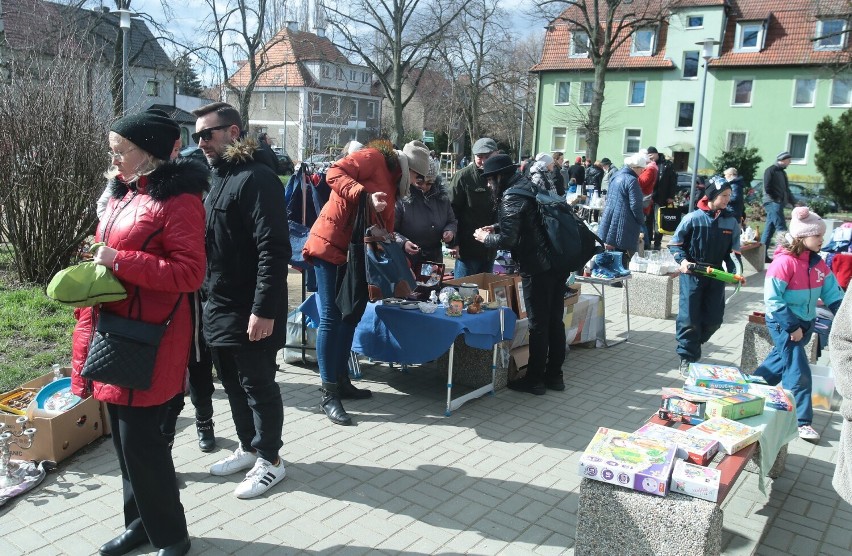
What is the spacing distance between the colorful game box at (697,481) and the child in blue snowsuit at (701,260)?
3.26 m

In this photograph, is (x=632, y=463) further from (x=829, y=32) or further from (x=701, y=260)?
(x=829, y=32)

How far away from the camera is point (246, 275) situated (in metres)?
3.33

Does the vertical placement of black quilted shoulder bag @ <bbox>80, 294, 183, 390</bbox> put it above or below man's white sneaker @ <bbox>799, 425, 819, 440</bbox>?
above

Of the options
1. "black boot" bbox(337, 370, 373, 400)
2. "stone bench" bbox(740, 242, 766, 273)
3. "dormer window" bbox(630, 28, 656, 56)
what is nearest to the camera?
"black boot" bbox(337, 370, 373, 400)

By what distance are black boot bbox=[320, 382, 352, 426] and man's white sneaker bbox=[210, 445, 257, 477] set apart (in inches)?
31.4

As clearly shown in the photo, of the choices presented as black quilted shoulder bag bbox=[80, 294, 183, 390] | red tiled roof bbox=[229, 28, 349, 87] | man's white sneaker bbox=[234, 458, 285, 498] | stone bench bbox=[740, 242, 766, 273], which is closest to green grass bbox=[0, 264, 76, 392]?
man's white sneaker bbox=[234, 458, 285, 498]

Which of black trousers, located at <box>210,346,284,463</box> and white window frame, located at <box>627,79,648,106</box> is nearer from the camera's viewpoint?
black trousers, located at <box>210,346,284,463</box>

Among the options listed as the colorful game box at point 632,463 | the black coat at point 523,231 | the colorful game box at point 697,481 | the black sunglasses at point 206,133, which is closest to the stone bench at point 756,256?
the black coat at point 523,231

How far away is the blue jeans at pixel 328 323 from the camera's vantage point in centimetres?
443

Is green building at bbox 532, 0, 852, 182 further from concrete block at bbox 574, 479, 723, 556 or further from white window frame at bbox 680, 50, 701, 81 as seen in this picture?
concrete block at bbox 574, 479, 723, 556

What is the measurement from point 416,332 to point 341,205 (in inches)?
40.1

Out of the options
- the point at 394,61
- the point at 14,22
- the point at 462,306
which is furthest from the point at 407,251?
the point at 394,61

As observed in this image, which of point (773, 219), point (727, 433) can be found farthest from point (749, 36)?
point (727, 433)

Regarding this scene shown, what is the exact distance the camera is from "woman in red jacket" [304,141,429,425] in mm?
4390
